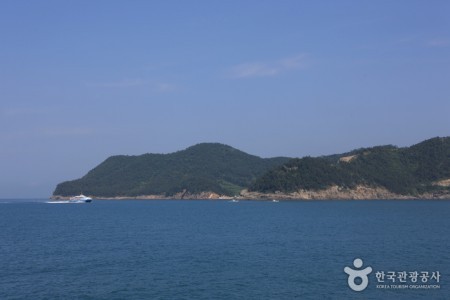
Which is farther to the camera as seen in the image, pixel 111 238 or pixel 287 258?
pixel 111 238

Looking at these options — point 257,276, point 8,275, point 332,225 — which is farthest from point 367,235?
point 8,275

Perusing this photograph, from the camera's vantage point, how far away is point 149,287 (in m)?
42.9

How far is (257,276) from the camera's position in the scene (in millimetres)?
46688

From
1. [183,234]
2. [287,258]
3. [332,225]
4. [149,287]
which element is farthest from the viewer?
[332,225]

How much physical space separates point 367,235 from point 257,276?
3641 cm

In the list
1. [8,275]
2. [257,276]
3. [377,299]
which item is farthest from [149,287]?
[377,299]

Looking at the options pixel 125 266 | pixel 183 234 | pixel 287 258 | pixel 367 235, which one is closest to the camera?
pixel 125 266

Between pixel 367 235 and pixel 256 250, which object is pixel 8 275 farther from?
pixel 367 235

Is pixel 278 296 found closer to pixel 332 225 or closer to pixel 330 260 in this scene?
pixel 330 260

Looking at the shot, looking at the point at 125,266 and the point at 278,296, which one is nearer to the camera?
the point at 278,296

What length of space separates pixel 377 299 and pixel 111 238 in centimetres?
4911

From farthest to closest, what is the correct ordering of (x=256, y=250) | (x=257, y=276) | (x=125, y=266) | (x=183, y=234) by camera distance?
(x=183, y=234) → (x=256, y=250) → (x=125, y=266) → (x=257, y=276)

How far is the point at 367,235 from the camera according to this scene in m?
78.0

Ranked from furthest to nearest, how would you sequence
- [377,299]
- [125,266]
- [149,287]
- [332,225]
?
1. [332,225]
2. [125,266]
3. [149,287]
4. [377,299]
